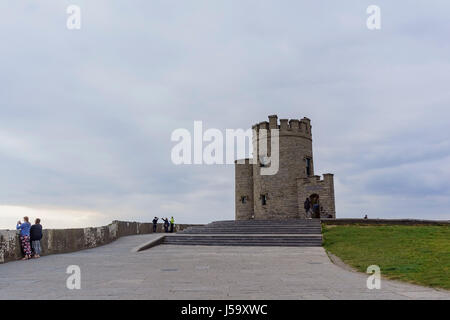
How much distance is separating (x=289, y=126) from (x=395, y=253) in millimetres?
24082

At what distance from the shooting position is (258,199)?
37500 millimetres

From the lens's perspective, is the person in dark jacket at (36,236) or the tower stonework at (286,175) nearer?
the person in dark jacket at (36,236)

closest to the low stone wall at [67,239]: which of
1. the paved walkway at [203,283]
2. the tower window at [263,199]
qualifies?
the paved walkway at [203,283]

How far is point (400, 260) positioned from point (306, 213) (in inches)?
879

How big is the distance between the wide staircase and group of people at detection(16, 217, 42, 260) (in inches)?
333

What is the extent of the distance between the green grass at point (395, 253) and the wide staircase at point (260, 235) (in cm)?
114

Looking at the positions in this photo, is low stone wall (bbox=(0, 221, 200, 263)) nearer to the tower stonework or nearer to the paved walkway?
the paved walkway

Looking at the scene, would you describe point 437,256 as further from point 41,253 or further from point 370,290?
point 41,253

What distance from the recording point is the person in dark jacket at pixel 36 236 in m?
15.1

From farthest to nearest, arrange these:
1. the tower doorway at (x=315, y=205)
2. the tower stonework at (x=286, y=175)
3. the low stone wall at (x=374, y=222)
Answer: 1. the tower stonework at (x=286, y=175)
2. the tower doorway at (x=315, y=205)
3. the low stone wall at (x=374, y=222)

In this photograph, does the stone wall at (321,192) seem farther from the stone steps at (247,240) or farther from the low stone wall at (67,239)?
the low stone wall at (67,239)

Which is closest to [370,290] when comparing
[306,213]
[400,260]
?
[400,260]

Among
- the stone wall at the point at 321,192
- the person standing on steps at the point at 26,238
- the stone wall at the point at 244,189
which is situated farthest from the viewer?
the stone wall at the point at 244,189

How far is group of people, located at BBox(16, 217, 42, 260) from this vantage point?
14742 millimetres
